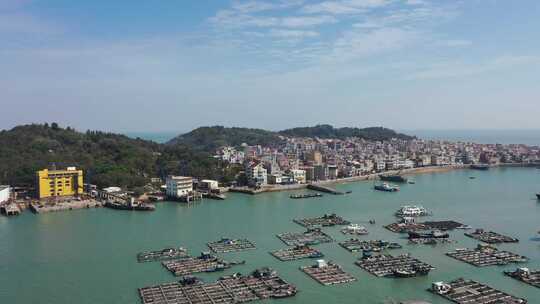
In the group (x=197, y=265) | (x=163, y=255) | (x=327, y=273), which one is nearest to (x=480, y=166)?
(x=327, y=273)

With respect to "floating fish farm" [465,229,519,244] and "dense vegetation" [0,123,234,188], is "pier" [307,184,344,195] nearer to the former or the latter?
"dense vegetation" [0,123,234,188]

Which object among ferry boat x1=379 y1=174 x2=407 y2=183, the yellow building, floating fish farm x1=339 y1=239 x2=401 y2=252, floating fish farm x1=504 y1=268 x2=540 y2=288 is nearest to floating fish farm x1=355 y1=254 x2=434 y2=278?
floating fish farm x1=339 y1=239 x2=401 y2=252

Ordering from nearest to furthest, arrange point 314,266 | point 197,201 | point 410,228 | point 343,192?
point 314,266, point 410,228, point 197,201, point 343,192

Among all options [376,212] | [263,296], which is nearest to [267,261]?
[263,296]

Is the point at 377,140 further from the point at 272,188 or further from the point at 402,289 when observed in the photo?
the point at 402,289

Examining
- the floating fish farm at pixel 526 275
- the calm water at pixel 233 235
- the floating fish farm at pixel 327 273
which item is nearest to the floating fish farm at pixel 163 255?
the calm water at pixel 233 235

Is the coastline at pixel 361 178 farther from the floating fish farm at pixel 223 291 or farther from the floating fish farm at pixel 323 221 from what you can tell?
the floating fish farm at pixel 223 291
